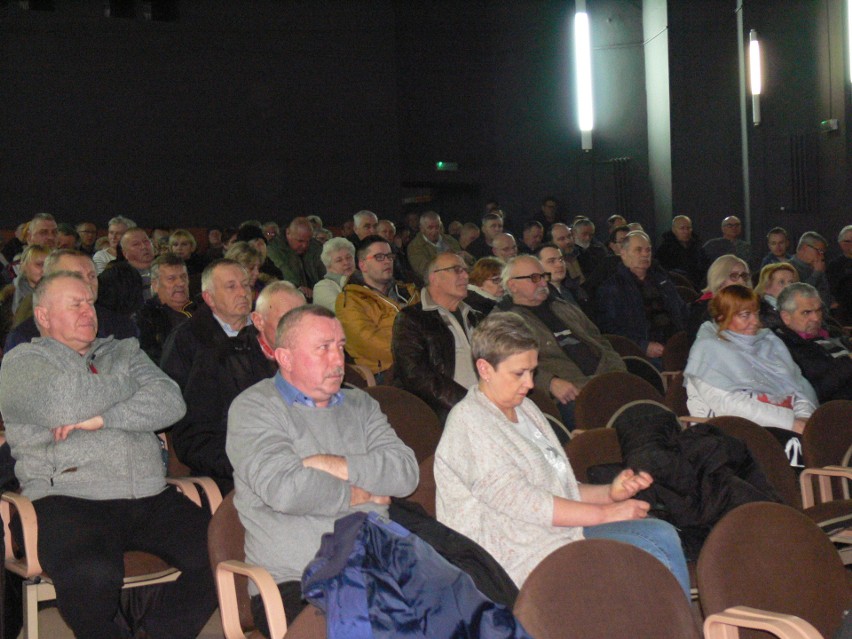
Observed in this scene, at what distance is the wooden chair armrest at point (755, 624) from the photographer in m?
2.13

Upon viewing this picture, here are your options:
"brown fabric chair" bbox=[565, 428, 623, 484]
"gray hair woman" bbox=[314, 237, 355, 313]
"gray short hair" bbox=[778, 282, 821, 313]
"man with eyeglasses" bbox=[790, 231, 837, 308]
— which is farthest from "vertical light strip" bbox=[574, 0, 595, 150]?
"brown fabric chair" bbox=[565, 428, 623, 484]

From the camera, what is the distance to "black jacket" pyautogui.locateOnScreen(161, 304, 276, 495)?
365cm

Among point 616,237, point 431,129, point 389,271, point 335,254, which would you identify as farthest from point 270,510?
point 431,129

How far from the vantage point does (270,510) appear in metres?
2.68

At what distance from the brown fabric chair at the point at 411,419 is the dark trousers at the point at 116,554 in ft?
2.62

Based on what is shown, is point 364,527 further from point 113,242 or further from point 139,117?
point 139,117

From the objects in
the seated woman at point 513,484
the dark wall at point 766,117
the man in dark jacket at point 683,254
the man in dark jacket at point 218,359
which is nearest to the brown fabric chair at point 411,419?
the man in dark jacket at point 218,359

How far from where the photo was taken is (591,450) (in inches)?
133

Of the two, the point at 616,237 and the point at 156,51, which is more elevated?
the point at 156,51

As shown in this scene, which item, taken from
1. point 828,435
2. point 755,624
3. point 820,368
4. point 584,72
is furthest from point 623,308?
point 584,72

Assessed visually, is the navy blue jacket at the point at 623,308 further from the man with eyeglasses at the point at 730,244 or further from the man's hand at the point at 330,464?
the man with eyeglasses at the point at 730,244

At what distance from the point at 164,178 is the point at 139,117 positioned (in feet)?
2.37

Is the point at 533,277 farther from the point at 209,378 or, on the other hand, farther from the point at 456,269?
the point at 209,378

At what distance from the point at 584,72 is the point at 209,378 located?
431 inches
